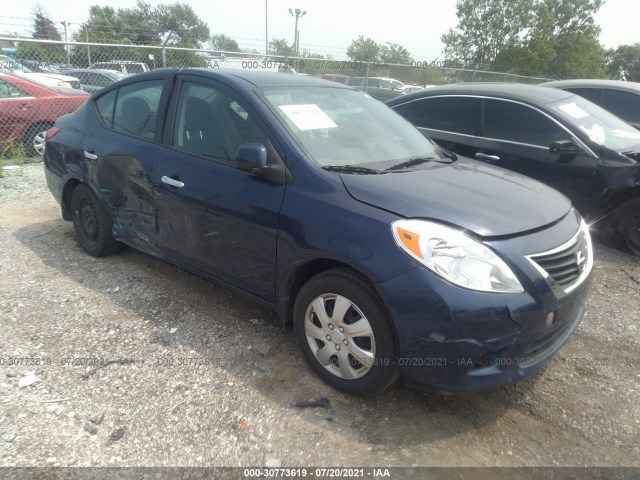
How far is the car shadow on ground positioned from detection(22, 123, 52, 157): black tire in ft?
14.0

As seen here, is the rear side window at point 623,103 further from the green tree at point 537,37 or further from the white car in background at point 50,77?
the green tree at point 537,37

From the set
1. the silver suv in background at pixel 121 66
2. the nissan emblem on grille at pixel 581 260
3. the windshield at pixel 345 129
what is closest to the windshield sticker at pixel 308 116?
the windshield at pixel 345 129

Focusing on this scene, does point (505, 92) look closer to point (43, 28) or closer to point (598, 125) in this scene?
point (598, 125)

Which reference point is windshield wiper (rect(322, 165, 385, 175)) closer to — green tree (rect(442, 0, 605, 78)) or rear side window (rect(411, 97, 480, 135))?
rear side window (rect(411, 97, 480, 135))

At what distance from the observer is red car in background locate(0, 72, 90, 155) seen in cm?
758

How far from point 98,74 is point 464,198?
50.2ft

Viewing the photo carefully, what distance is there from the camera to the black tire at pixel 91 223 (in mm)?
4051

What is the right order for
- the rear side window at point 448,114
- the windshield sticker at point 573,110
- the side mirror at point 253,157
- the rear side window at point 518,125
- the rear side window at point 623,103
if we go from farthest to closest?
the rear side window at point 623,103 → the rear side window at point 448,114 → the windshield sticker at point 573,110 → the rear side window at point 518,125 → the side mirror at point 253,157

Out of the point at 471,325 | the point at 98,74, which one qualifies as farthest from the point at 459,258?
the point at 98,74

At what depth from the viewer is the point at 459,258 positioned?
86.0 inches

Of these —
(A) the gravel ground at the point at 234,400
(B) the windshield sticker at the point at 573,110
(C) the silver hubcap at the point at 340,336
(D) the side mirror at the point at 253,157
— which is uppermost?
(B) the windshield sticker at the point at 573,110

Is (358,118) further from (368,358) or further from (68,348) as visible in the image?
(68,348)

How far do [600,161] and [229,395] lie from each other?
4.22 m

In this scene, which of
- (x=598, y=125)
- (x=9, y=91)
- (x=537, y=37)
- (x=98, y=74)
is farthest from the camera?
(x=537, y=37)
